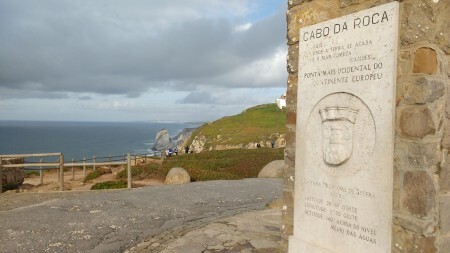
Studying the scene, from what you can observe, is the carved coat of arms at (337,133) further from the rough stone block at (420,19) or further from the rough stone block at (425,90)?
the rough stone block at (420,19)

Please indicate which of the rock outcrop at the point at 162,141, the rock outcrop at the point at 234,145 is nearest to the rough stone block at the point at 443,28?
the rock outcrop at the point at 234,145

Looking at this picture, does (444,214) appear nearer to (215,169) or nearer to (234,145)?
(215,169)

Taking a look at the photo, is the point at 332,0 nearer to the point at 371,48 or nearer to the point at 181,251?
the point at 371,48

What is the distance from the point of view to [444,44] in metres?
3.25

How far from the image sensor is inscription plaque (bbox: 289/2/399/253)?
343 cm

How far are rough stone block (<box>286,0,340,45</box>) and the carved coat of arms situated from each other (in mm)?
1099

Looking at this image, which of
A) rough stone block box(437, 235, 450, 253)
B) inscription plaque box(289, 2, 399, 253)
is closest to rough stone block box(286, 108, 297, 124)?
inscription plaque box(289, 2, 399, 253)

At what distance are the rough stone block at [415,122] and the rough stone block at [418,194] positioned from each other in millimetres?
341

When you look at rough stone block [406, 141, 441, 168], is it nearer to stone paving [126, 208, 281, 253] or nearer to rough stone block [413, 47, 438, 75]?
rough stone block [413, 47, 438, 75]

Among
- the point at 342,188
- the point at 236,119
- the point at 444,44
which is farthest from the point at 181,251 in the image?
the point at 236,119

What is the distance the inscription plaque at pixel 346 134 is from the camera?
343 centimetres

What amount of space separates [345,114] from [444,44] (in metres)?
1.04

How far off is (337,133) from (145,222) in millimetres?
6014

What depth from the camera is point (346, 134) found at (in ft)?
12.2
